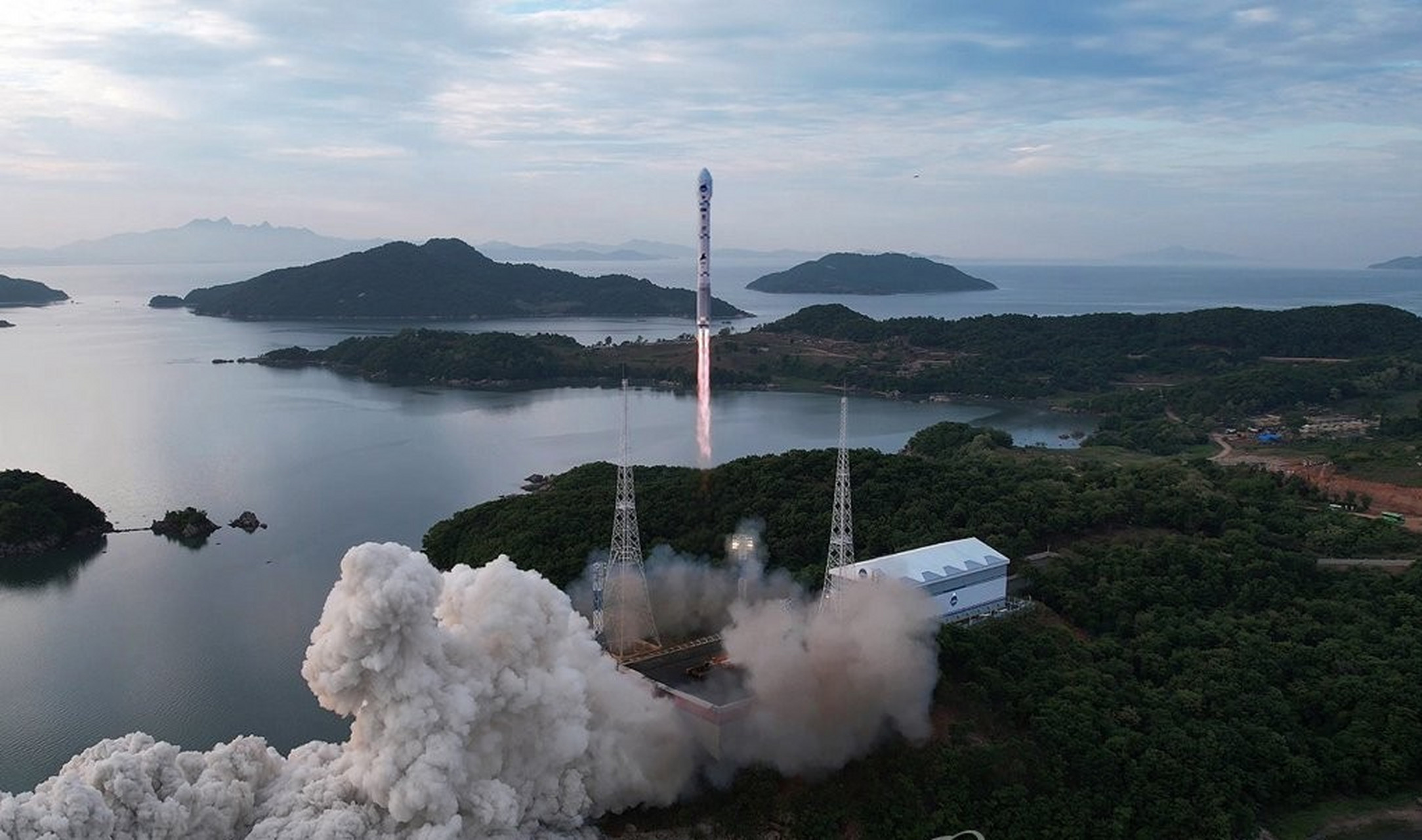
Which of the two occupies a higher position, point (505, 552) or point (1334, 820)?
point (505, 552)

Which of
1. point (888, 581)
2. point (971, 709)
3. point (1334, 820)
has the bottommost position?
point (1334, 820)

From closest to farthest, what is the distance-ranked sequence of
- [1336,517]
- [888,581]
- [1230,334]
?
[888,581] → [1336,517] → [1230,334]

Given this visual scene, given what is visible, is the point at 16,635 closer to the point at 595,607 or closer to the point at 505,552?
the point at 505,552

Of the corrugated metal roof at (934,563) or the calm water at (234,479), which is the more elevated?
the corrugated metal roof at (934,563)

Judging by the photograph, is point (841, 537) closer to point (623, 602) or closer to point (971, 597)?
point (971, 597)

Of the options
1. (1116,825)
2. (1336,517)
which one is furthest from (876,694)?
(1336,517)

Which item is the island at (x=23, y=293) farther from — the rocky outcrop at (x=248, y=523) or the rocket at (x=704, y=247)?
the rocket at (x=704, y=247)

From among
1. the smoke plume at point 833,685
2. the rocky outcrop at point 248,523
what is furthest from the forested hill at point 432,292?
the smoke plume at point 833,685
